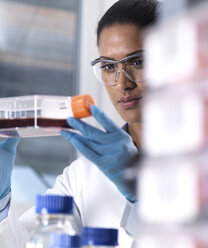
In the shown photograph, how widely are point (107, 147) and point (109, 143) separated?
2 cm

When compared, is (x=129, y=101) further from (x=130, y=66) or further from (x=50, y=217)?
(x=50, y=217)

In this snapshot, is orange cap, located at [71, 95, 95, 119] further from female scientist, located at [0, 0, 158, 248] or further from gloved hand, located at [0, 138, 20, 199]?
gloved hand, located at [0, 138, 20, 199]

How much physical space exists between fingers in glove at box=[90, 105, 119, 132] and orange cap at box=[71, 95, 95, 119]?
0.7 inches

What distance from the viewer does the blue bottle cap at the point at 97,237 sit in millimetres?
835

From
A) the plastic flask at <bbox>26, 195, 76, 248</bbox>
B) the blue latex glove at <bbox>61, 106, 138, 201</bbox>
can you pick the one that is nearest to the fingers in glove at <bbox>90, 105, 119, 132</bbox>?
the blue latex glove at <bbox>61, 106, 138, 201</bbox>

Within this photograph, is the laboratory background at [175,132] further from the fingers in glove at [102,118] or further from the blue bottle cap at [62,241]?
the fingers in glove at [102,118]

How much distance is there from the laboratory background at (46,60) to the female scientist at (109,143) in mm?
1005

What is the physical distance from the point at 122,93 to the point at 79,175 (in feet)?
1.70

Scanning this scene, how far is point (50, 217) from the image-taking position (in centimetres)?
100

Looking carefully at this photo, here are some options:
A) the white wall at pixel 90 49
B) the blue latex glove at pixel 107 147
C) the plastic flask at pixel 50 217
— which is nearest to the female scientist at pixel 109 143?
the blue latex glove at pixel 107 147

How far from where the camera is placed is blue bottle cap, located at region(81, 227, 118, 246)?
2.74 ft

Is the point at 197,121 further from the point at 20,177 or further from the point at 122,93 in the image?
the point at 20,177

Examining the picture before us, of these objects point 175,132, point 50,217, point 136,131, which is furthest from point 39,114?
point 175,132

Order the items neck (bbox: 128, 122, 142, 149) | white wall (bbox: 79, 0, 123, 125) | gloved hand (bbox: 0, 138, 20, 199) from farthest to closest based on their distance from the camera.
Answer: white wall (bbox: 79, 0, 123, 125)
neck (bbox: 128, 122, 142, 149)
gloved hand (bbox: 0, 138, 20, 199)
